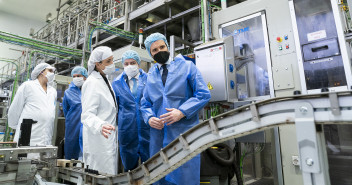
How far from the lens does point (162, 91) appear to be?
1312 mm

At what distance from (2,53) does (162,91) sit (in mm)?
9179

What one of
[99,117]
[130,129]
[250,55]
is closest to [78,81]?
[130,129]

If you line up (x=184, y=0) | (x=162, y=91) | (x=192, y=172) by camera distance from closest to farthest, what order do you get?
(x=192, y=172) → (x=162, y=91) → (x=184, y=0)

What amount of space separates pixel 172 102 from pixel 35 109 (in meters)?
1.43

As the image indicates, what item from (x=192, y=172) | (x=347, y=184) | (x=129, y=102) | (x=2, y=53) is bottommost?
(x=347, y=184)

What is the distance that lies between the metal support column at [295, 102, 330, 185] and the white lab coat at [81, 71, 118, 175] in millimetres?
1043

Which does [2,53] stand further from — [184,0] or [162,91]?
[162,91]

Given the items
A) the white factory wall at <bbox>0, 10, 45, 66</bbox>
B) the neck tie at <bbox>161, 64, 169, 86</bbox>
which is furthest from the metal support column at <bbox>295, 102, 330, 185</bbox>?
the white factory wall at <bbox>0, 10, 45, 66</bbox>

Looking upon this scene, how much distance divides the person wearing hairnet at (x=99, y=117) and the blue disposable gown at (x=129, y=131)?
0.27 metres

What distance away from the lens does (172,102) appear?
125cm

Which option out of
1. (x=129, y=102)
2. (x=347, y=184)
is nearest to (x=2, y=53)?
(x=129, y=102)

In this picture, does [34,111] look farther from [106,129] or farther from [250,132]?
[250,132]

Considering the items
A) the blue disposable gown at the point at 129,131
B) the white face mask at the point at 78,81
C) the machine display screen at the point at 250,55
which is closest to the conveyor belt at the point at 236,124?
the blue disposable gown at the point at 129,131

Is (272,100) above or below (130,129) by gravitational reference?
above
